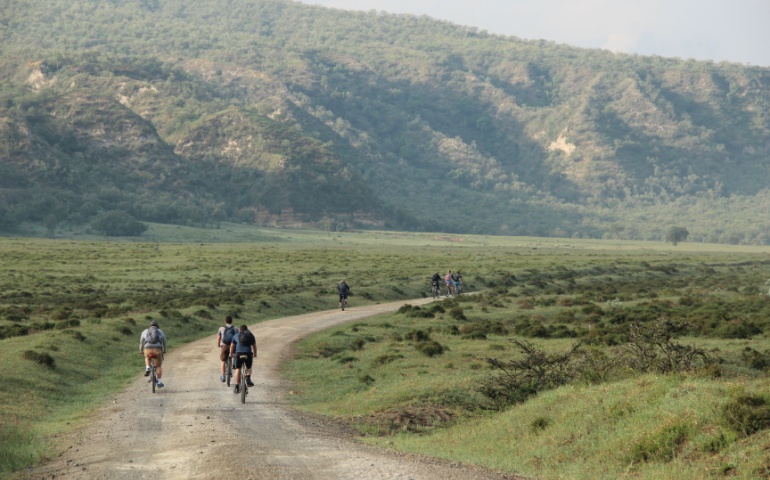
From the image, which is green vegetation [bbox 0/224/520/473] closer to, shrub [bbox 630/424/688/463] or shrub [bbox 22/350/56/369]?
shrub [bbox 22/350/56/369]

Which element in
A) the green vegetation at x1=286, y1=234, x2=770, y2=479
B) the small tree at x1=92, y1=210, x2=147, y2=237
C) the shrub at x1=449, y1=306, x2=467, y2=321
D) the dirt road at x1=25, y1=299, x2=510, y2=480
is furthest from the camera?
the small tree at x1=92, y1=210, x2=147, y2=237

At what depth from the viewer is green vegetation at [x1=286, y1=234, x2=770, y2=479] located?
1608cm

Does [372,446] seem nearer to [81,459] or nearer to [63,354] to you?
[81,459]

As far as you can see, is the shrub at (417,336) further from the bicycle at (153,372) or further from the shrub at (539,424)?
the shrub at (539,424)

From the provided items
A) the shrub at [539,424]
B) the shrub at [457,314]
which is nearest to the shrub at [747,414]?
the shrub at [539,424]

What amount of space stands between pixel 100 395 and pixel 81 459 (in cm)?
1026

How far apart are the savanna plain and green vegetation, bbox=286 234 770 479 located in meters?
0.05

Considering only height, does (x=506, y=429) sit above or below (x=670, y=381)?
below

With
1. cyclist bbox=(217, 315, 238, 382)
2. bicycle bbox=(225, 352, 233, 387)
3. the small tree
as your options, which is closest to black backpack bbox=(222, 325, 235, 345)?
cyclist bbox=(217, 315, 238, 382)

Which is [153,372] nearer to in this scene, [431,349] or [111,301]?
[431,349]

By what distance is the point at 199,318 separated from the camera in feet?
160

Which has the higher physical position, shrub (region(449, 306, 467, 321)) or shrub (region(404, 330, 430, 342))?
shrub (region(404, 330, 430, 342))

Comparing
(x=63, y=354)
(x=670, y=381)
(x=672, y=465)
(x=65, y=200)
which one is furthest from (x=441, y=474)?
(x=65, y=200)

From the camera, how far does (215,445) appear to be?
18.0 metres
